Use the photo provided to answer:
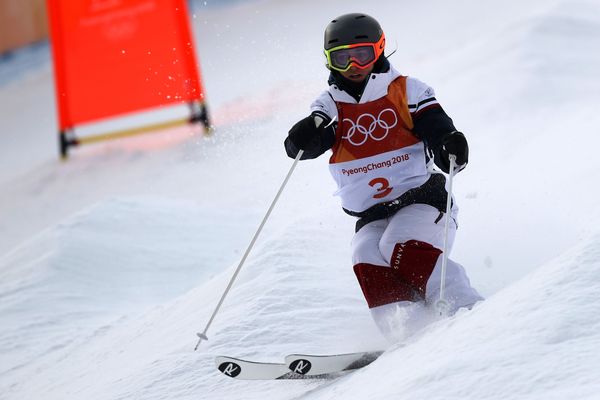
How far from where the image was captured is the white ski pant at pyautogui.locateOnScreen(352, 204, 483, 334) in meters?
2.86

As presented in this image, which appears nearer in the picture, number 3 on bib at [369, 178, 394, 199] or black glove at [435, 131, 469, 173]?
black glove at [435, 131, 469, 173]

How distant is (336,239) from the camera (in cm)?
385

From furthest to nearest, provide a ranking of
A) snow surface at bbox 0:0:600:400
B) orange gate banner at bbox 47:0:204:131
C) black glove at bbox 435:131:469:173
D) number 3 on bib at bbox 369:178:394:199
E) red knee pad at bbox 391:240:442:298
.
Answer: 1. orange gate banner at bbox 47:0:204:131
2. number 3 on bib at bbox 369:178:394:199
3. red knee pad at bbox 391:240:442:298
4. black glove at bbox 435:131:469:173
5. snow surface at bbox 0:0:600:400

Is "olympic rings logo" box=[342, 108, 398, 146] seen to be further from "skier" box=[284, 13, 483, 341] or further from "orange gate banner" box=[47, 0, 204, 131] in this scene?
"orange gate banner" box=[47, 0, 204, 131]

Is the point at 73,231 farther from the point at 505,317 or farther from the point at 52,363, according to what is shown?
the point at 505,317

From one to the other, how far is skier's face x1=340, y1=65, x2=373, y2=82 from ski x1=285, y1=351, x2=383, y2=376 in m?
0.83

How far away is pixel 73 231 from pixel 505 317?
3.51 m

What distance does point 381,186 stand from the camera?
9.95 ft

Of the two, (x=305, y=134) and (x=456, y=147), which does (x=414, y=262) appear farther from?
(x=305, y=134)

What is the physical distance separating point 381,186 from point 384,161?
0.08 meters

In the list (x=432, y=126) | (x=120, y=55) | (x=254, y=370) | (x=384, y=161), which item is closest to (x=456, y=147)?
(x=432, y=126)

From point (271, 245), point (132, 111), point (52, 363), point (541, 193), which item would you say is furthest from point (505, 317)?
point (132, 111)

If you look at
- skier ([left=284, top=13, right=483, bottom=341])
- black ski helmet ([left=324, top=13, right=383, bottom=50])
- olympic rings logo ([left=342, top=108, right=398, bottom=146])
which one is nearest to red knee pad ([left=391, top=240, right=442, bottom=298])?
skier ([left=284, top=13, right=483, bottom=341])

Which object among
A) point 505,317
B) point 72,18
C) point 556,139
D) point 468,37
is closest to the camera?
point 505,317
